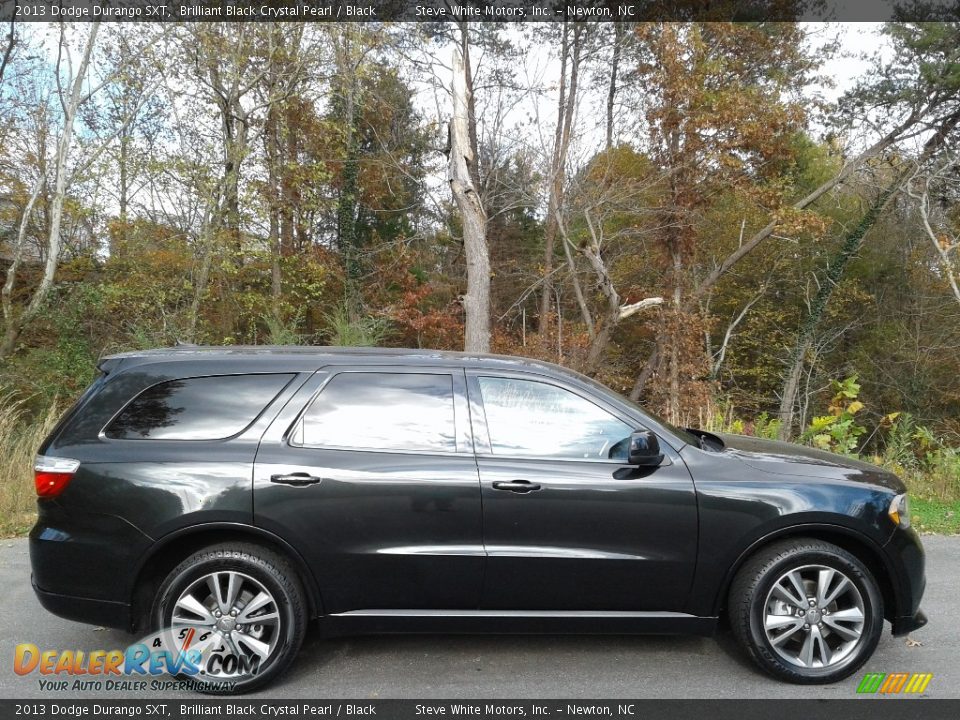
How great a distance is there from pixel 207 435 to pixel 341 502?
84cm

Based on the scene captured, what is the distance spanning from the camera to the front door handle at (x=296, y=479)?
3.49 metres

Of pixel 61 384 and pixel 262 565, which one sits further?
pixel 61 384

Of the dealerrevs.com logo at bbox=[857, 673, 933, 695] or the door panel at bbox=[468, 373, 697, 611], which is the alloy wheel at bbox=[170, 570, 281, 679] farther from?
the dealerrevs.com logo at bbox=[857, 673, 933, 695]

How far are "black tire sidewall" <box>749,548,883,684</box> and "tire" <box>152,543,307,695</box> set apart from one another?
242cm

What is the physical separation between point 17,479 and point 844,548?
7.97 m

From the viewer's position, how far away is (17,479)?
24.1 feet

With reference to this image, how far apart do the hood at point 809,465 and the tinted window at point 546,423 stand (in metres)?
0.74

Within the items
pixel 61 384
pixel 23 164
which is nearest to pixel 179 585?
pixel 61 384

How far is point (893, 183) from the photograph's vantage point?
17484 millimetres

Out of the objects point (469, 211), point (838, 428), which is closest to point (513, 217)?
point (469, 211)

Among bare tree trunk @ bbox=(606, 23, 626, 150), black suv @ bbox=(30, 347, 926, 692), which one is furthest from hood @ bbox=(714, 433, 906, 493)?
bare tree trunk @ bbox=(606, 23, 626, 150)

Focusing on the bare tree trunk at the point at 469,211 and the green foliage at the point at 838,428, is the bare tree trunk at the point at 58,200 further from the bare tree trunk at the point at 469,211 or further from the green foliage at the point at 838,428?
the green foliage at the point at 838,428
